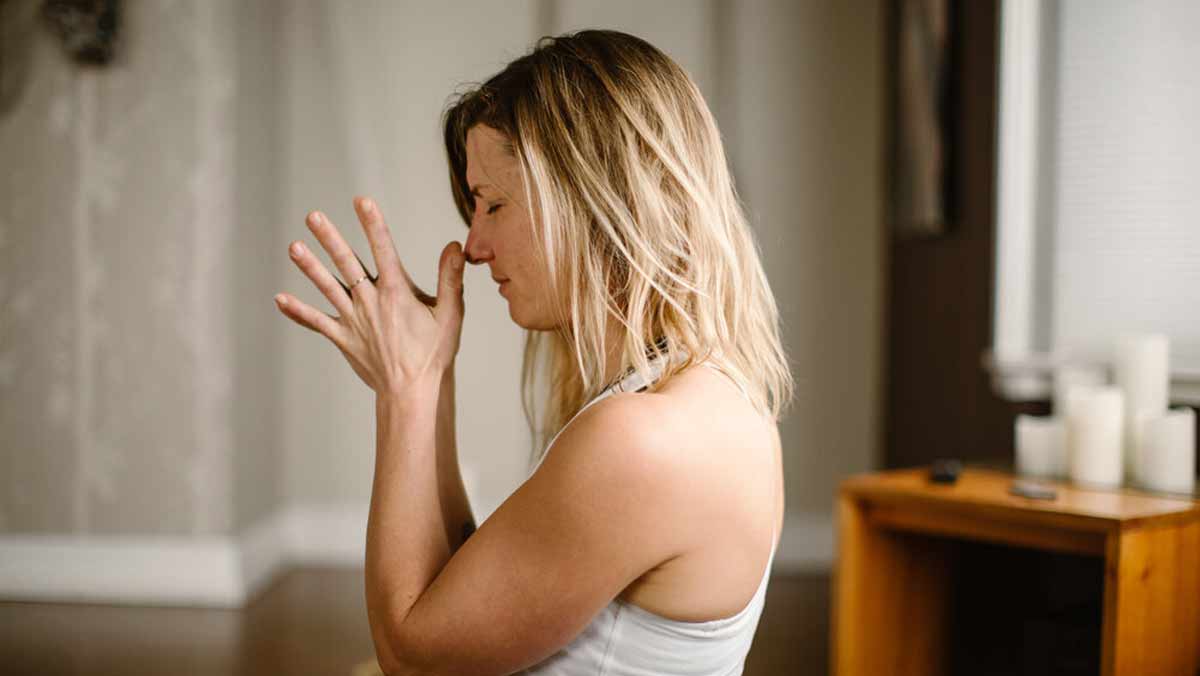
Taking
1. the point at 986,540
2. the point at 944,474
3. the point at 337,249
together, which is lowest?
the point at 986,540

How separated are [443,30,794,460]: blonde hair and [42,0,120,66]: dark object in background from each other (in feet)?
7.45

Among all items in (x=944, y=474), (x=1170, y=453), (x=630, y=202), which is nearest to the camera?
(x=630, y=202)

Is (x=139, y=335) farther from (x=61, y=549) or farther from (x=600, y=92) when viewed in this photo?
(x=600, y=92)

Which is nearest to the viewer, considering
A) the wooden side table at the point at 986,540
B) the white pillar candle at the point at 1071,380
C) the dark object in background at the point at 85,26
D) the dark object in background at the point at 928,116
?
the wooden side table at the point at 986,540

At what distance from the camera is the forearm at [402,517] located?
2.40ft

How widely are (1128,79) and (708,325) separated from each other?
1.59 m

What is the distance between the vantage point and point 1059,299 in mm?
2084

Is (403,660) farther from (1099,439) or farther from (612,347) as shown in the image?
(1099,439)

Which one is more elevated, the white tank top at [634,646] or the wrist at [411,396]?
the wrist at [411,396]

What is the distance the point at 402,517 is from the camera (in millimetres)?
757

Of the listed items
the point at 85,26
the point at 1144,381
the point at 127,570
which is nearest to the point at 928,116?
the point at 1144,381

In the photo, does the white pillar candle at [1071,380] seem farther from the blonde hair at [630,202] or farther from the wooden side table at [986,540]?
the blonde hair at [630,202]

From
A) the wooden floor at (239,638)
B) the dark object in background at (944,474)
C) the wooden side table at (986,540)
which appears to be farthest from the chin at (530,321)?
the wooden floor at (239,638)

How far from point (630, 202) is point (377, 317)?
231mm
